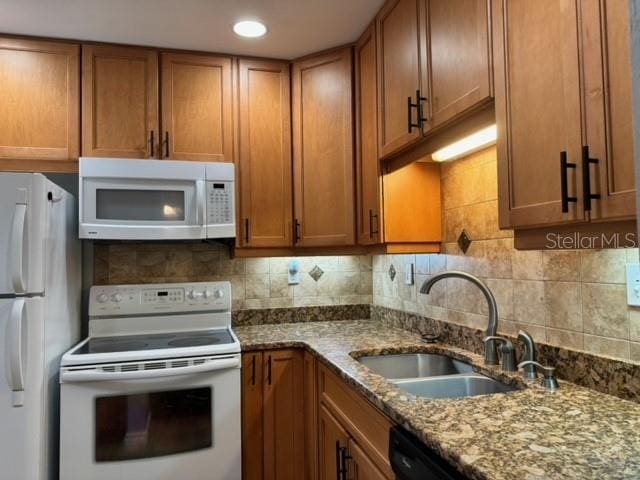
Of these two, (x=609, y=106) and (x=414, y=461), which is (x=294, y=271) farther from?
(x=609, y=106)

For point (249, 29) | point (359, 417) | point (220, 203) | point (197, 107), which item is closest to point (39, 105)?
point (197, 107)

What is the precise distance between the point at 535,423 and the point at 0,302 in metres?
1.80

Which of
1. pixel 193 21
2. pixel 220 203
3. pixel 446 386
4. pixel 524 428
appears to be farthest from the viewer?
pixel 220 203

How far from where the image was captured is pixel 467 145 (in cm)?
176

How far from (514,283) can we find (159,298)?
178 centimetres

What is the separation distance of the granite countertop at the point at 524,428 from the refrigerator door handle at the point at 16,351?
3.86ft

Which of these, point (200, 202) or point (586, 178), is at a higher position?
point (200, 202)

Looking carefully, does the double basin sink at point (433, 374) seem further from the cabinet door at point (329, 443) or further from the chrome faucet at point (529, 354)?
the cabinet door at point (329, 443)

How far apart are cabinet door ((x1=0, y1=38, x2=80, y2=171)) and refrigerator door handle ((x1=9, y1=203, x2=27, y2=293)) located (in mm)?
586

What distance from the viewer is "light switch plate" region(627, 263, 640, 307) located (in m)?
1.14

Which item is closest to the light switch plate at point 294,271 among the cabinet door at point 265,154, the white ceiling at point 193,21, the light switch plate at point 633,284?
the cabinet door at point 265,154

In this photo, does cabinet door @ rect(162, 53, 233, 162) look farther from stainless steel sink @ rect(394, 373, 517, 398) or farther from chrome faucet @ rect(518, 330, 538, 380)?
chrome faucet @ rect(518, 330, 538, 380)

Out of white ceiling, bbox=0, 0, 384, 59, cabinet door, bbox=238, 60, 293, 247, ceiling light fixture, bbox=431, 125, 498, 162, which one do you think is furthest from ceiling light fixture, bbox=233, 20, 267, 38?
ceiling light fixture, bbox=431, 125, 498, 162

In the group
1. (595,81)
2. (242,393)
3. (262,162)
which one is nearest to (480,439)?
(595,81)
